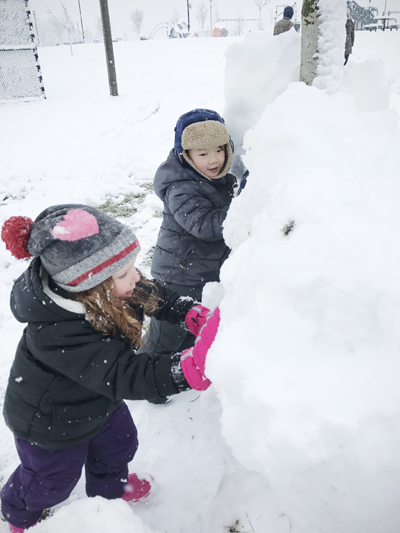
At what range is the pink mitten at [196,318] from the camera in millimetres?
1647

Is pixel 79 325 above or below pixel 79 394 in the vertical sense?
Result: above

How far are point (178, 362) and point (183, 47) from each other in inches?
1065

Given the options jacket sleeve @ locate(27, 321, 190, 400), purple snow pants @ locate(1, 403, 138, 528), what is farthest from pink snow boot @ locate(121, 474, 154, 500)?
jacket sleeve @ locate(27, 321, 190, 400)

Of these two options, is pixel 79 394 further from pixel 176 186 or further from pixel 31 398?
pixel 176 186

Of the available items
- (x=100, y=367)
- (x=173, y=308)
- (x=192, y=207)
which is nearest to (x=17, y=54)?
(x=192, y=207)

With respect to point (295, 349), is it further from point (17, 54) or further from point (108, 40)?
point (17, 54)

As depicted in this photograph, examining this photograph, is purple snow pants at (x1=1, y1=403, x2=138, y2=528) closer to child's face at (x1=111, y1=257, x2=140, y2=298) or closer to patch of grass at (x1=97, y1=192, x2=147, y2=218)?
child's face at (x1=111, y1=257, x2=140, y2=298)

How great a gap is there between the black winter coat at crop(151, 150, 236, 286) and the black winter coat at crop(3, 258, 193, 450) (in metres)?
0.84

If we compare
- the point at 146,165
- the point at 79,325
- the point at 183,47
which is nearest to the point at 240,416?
the point at 79,325

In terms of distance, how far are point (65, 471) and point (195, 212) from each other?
1365mm

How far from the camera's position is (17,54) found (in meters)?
9.96

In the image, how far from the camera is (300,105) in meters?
1.31

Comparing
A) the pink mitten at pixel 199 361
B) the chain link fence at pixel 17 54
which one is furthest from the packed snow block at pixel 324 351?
the chain link fence at pixel 17 54

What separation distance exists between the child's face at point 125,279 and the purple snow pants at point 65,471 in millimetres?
648
